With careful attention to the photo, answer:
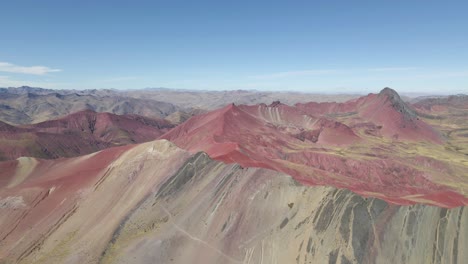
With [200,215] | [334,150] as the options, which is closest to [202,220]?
[200,215]

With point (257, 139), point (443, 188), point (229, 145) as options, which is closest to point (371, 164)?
point (443, 188)

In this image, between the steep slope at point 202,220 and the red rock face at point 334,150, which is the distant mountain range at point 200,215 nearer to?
the steep slope at point 202,220

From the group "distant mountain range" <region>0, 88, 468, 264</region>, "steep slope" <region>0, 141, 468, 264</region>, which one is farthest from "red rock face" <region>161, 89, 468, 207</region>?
"steep slope" <region>0, 141, 468, 264</region>

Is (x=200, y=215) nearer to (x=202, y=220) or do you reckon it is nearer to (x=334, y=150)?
(x=202, y=220)

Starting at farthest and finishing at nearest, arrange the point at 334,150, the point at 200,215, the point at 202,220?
the point at 334,150 < the point at 200,215 < the point at 202,220

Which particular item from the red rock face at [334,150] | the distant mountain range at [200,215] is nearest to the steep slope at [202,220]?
the distant mountain range at [200,215]

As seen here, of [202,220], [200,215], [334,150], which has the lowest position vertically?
[334,150]
